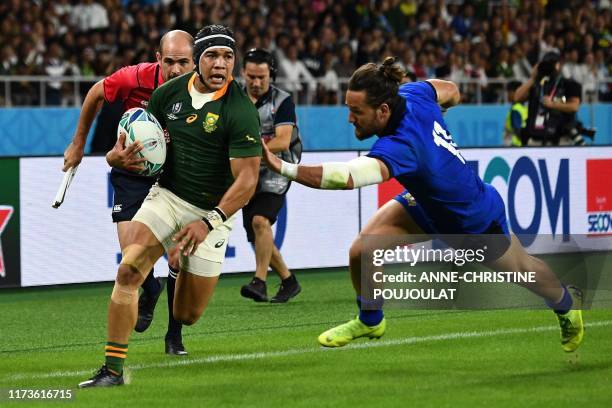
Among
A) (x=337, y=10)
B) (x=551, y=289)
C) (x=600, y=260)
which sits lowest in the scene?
(x=600, y=260)

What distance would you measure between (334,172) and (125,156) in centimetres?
130

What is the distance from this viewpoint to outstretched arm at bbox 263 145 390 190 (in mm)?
7406

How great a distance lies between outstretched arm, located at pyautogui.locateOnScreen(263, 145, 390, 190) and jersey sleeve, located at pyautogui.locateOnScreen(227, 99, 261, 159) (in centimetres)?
25

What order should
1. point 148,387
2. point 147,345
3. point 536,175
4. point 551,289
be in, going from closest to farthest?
point 148,387 < point 551,289 < point 147,345 < point 536,175

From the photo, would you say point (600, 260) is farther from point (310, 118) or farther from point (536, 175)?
point (310, 118)

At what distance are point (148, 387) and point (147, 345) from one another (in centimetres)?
207

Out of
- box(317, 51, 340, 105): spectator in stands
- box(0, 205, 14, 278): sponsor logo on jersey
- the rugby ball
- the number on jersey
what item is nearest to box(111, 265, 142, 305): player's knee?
the rugby ball

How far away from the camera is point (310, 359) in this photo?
9.13m

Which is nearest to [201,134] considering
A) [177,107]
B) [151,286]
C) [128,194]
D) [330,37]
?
[177,107]

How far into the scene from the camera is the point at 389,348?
377 inches

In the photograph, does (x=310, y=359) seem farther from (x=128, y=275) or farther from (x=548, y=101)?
(x=548, y=101)

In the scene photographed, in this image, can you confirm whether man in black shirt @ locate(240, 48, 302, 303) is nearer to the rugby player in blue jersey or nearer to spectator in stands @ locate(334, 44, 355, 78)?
the rugby player in blue jersey

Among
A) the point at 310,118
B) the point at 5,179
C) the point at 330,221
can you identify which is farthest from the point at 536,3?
the point at 5,179
